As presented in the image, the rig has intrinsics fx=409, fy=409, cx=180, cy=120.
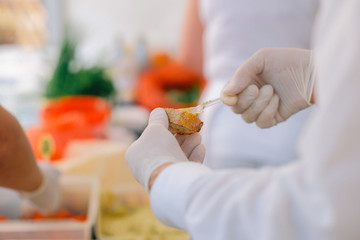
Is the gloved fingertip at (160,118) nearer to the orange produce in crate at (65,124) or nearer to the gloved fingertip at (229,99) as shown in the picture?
the gloved fingertip at (229,99)

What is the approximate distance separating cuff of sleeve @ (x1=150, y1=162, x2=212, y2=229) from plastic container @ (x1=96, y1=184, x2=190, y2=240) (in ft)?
1.60

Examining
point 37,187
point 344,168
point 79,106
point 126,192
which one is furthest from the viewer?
point 79,106

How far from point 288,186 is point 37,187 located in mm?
635

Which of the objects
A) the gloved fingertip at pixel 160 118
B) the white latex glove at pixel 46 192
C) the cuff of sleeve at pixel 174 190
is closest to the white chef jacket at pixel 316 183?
the cuff of sleeve at pixel 174 190

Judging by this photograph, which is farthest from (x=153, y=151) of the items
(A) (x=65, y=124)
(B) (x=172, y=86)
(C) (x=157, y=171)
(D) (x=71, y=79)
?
(B) (x=172, y=86)

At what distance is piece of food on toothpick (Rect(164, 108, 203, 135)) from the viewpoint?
22.1 inches

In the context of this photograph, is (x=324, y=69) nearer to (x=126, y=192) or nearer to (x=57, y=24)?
(x=126, y=192)

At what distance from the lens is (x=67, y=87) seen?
170cm

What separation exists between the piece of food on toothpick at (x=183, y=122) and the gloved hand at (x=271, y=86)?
0.08m

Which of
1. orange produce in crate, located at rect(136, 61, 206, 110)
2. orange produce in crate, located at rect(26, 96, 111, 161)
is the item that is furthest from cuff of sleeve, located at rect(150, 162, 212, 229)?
orange produce in crate, located at rect(136, 61, 206, 110)

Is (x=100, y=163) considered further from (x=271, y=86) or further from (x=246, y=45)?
(x=271, y=86)

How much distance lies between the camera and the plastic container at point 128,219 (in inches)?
38.3

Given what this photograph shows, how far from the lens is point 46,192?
3.00 feet

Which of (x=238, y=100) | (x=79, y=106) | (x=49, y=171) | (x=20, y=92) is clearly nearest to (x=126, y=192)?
(x=49, y=171)
